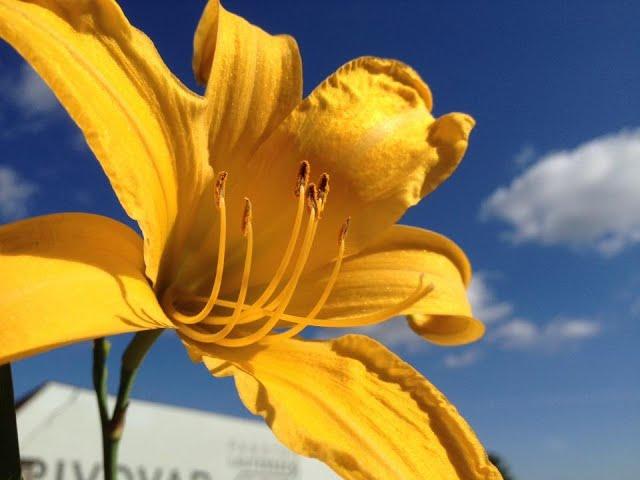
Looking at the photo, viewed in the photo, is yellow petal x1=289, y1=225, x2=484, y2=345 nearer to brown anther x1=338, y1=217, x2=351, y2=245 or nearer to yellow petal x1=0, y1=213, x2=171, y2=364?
brown anther x1=338, y1=217, x2=351, y2=245

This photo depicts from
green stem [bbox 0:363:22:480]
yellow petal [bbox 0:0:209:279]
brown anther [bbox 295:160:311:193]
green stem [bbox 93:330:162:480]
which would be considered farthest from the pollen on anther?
green stem [bbox 0:363:22:480]

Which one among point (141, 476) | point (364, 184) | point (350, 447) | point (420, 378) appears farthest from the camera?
point (141, 476)

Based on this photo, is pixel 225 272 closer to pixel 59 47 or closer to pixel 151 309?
pixel 151 309

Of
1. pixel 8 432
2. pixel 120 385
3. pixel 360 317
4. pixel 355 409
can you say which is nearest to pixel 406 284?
pixel 360 317

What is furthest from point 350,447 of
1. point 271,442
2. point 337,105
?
point 271,442

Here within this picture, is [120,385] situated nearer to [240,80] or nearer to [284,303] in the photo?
[284,303]

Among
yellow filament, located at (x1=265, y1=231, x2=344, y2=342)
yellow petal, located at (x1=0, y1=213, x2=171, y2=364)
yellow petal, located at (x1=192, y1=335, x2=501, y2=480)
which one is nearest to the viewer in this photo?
yellow petal, located at (x1=0, y1=213, x2=171, y2=364)
